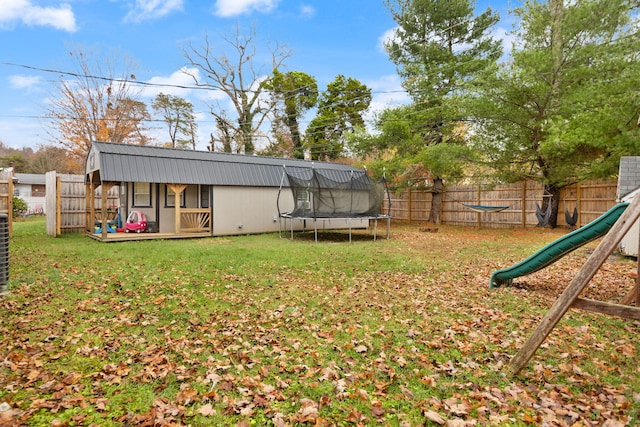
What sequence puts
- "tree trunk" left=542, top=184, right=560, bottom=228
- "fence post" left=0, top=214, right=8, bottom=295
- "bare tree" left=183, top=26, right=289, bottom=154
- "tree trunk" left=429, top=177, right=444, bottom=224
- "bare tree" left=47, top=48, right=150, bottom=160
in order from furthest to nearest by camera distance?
"bare tree" left=183, top=26, right=289, bottom=154 → "bare tree" left=47, top=48, right=150, bottom=160 → "tree trunk" left=429, top=177, right=444, bottom=224 → "tree trunk" left=542, top=184, right=560, bottom=228 → "fence post" left=0, top=214, right=8, bottom=295

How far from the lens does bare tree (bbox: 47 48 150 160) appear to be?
22233 mm

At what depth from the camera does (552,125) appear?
1067 cm

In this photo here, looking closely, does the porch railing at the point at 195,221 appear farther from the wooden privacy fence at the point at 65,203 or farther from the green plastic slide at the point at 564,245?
the green plastic slide at the point at 564,245

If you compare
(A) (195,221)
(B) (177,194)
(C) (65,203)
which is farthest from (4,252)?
(C) (65,203)

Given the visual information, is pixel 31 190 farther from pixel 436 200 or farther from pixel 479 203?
pixel 479 203

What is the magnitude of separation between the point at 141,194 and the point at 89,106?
14055 mm

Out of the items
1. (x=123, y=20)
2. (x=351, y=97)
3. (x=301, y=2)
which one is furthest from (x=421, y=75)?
(x=123, y=20)

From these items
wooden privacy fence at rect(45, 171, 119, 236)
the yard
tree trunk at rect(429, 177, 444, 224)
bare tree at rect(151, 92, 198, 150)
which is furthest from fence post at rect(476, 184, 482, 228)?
bare tree at rect(151, 92, 198, 150)

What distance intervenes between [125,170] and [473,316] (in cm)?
1150

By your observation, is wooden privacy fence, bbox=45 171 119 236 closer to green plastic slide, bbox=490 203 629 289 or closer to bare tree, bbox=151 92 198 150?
green plastic slide, bbox=490 203 629 289

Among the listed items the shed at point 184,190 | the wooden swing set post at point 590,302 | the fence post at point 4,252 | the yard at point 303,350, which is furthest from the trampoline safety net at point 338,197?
the wooden swing set post at point 590,302

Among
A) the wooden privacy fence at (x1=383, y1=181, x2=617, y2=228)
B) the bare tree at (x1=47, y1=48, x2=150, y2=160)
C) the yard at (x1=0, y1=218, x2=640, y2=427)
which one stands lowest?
the yard at (x1=0, y1=218, x2=640, y2=427)

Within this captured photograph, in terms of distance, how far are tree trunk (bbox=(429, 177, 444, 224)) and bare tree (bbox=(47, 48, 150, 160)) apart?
66.0 ft

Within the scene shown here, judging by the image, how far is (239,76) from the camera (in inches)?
1056
